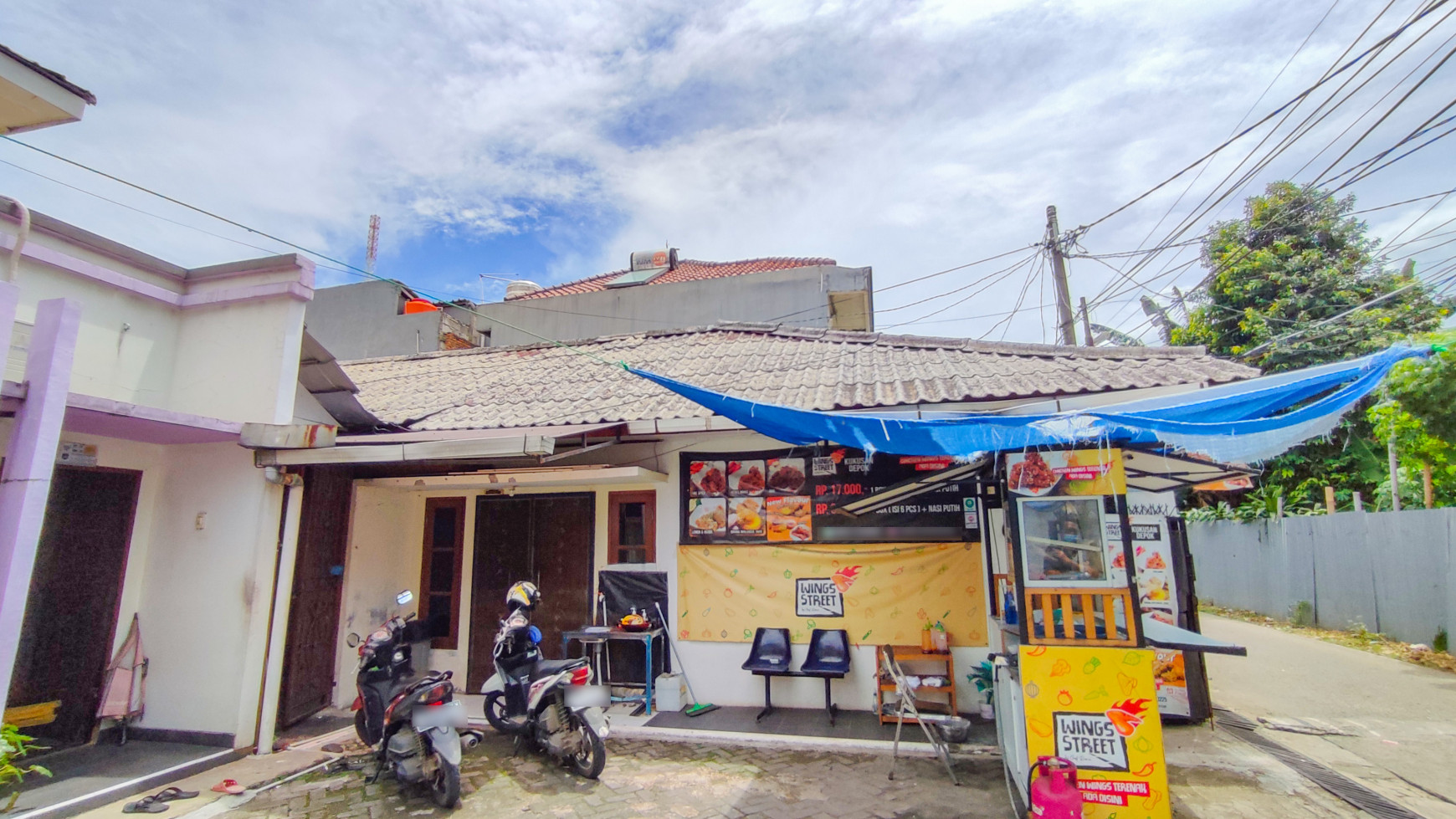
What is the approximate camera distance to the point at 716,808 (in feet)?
15.1

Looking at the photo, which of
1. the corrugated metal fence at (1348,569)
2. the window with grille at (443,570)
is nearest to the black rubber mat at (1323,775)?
the corrugated metal fence at (1348,569)

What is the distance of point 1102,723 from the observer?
160 inches

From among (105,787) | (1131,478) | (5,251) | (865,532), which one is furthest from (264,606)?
(1131,478)

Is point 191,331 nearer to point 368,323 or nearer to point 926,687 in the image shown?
point 926,687

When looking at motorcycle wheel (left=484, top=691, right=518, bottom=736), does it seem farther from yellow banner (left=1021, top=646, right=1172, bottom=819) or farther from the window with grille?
yellow banner (left=1021, top=646, right=1172, bottom=819)

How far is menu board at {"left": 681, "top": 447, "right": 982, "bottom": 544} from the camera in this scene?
261 inches

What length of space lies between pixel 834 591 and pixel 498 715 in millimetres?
3239

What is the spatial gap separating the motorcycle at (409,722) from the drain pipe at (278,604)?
89 cm

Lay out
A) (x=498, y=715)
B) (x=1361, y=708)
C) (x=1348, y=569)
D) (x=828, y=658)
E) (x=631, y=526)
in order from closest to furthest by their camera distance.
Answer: (x=498, y=715) < (x=828, y=658) < (x=1361, y=708) < (x=631, y=526) < (x=1348, y=569)

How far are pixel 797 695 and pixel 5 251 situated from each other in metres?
7.24

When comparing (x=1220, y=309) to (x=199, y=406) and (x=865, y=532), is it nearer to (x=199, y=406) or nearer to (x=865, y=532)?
(x=865, y=532)

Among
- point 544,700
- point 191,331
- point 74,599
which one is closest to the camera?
point 544,700

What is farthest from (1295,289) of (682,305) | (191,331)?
(191,331)

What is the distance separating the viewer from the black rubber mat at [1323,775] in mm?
4512
